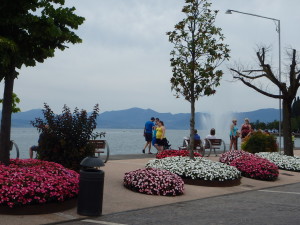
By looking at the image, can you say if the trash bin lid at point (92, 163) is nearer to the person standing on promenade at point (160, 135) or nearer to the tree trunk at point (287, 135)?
the person standing on promenade at point (160, 135)

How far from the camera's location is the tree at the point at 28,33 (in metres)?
8.71

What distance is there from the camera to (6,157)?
926 cm

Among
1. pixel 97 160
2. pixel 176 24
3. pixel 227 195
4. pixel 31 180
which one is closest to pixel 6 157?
pixel 31 180

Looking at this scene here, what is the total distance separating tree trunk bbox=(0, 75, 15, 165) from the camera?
364 inches

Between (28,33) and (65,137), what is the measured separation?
3.11 m

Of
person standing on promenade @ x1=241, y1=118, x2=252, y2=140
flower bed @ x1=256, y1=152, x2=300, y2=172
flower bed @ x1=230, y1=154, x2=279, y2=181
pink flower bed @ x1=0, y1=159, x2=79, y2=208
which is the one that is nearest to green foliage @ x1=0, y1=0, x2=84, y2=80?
pink flower bed @ x1=0, y1=159, x2=79, y2=208

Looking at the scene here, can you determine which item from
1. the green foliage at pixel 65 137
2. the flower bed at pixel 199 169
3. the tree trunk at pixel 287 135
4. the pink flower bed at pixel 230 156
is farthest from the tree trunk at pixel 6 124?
the tree trunk at pixel 287 135

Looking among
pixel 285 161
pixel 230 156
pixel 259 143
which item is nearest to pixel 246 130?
pixel 259 143

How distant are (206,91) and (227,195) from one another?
4129 millimetres

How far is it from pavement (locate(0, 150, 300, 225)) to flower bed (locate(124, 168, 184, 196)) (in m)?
0.18

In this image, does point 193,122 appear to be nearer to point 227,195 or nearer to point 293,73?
point 227,195

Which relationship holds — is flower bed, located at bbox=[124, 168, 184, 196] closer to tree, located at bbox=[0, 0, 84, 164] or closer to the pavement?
the pavement

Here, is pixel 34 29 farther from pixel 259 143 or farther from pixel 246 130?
pixel 246 130

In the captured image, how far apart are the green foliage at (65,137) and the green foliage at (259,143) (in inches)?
428
